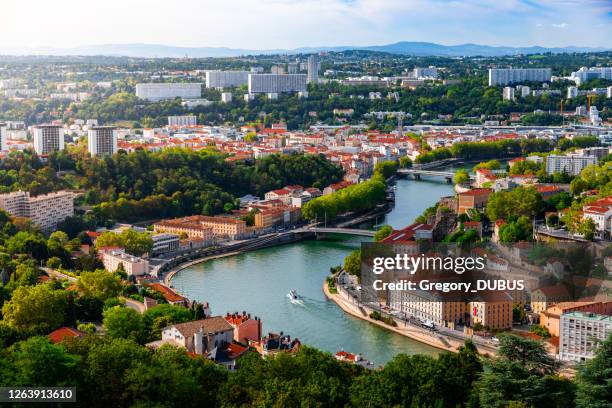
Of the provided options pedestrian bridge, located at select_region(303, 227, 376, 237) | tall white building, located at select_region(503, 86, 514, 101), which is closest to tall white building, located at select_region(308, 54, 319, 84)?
tall white building, located at select_region(503, 86, 514, 101)

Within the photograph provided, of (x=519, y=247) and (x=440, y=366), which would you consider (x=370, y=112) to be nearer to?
(x=519, y=247)

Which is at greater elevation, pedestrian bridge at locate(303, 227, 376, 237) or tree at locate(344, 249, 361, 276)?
tree at locate(344, 249, 361, 276)

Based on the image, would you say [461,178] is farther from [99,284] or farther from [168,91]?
[168,91]

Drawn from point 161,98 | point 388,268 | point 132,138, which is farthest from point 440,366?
point 161,98

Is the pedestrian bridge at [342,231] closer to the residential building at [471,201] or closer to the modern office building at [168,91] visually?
the residential building at [471,201]

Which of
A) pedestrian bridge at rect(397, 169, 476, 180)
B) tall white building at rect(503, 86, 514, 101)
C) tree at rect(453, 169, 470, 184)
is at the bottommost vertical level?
pedestrian bridge at rect(397, 169, 476, 180)

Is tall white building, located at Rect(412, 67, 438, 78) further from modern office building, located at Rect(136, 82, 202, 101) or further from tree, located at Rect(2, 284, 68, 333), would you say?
tree, located at Rect(2, 284, 68, 333)

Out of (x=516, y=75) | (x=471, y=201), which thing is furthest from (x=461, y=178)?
(x=516, y=75)
